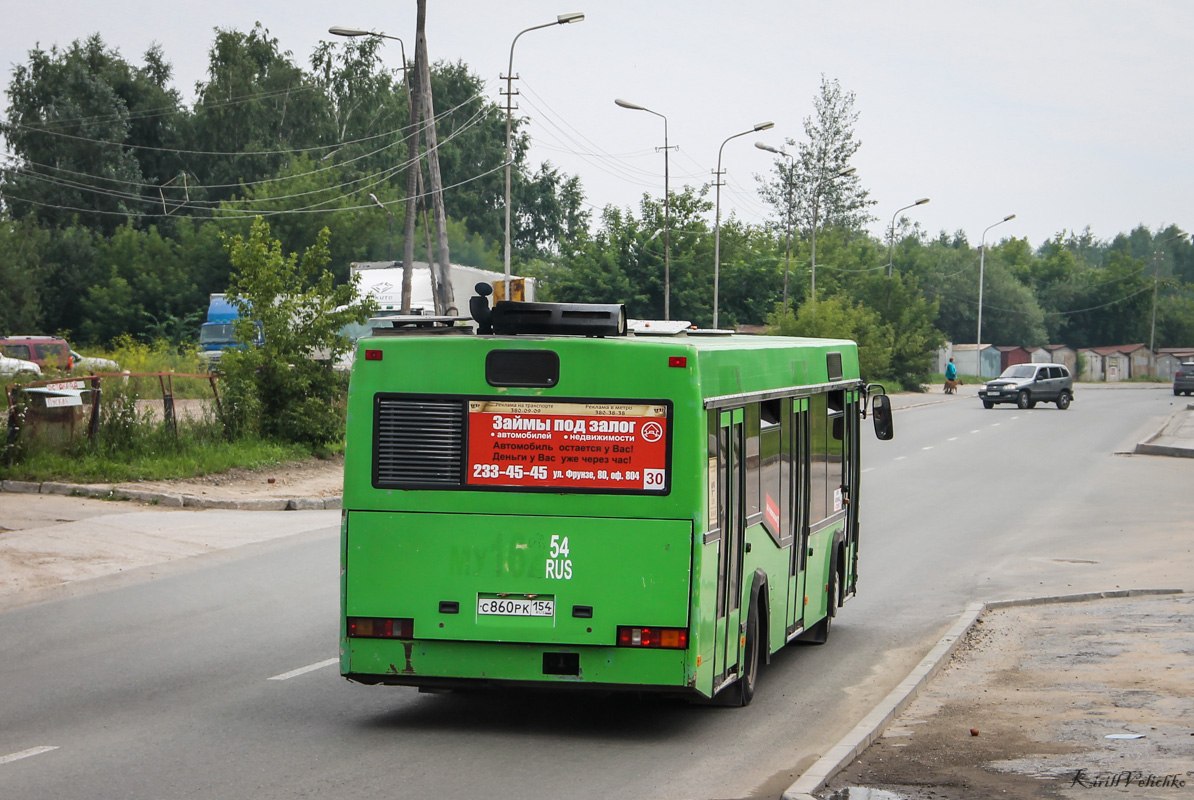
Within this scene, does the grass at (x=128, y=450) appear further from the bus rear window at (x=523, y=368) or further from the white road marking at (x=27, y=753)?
the bus rear window at (x=523, y=368)

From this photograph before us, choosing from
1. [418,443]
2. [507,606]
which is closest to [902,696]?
[507,606]

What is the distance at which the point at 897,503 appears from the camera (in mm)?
22344

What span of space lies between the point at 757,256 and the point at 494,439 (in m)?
65.2

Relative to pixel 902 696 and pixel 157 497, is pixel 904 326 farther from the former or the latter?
pixel 902 696

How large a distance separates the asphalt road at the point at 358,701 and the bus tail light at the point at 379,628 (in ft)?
1.97

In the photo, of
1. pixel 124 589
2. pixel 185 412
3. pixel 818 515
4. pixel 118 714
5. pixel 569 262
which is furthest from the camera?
pixel 569 262

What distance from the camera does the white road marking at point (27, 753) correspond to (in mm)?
7395

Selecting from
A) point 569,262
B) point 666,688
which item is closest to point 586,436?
point 666,688

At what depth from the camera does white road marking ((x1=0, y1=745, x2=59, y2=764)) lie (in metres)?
7.39

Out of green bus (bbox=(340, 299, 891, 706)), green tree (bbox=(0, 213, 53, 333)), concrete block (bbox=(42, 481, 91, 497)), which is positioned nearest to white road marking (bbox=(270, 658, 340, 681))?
green bus (bbox=(340, 299, 891, 706))

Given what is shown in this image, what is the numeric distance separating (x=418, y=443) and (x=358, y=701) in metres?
2.07

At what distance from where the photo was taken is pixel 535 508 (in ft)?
25.7

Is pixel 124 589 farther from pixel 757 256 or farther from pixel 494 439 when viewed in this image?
pixel 757 256

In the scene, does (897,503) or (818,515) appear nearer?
(818,515)
